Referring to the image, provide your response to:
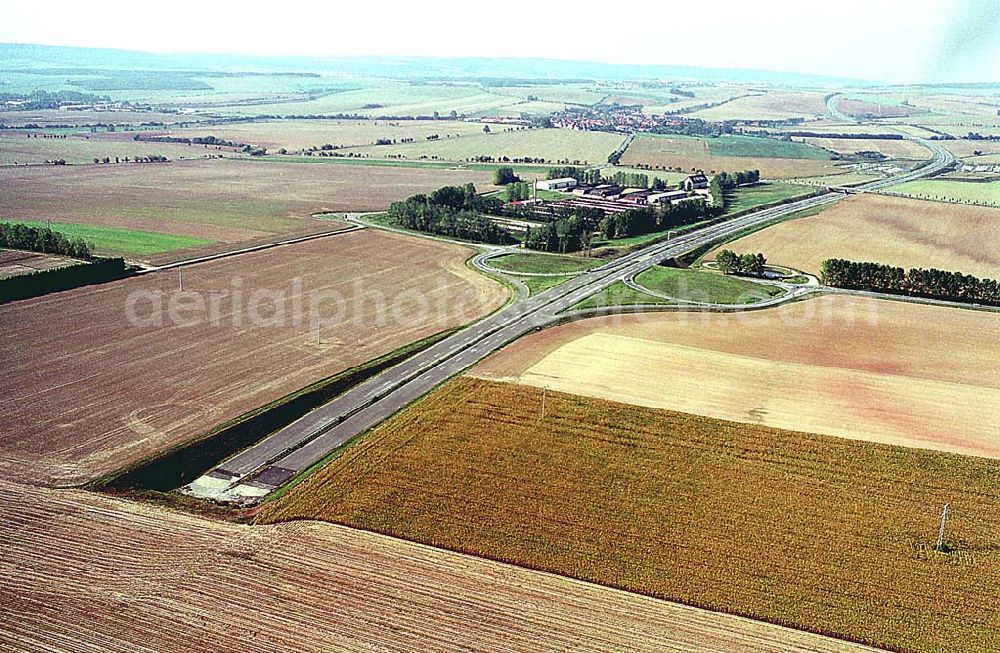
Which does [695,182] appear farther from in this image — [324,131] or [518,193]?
[324,131]

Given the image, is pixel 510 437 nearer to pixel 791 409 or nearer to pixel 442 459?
pixel 442 459

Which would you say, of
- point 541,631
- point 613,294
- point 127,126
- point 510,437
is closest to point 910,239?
point 613,294

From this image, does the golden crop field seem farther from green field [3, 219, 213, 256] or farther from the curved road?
green field [3, 219, 213, 256]

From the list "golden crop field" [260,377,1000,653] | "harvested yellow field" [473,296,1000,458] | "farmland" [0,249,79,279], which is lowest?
"golden crop field" [260,377,1000,653]

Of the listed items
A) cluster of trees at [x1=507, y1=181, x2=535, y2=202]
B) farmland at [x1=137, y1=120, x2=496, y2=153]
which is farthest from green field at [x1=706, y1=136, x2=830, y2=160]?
cluster of trees at [x1=507, y1=181, x2=535, y2=202]

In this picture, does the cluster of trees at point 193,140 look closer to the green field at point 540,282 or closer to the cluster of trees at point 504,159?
the cluster of trees at point 504,159

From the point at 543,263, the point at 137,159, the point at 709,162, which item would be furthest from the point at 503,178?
the point at 137,159
